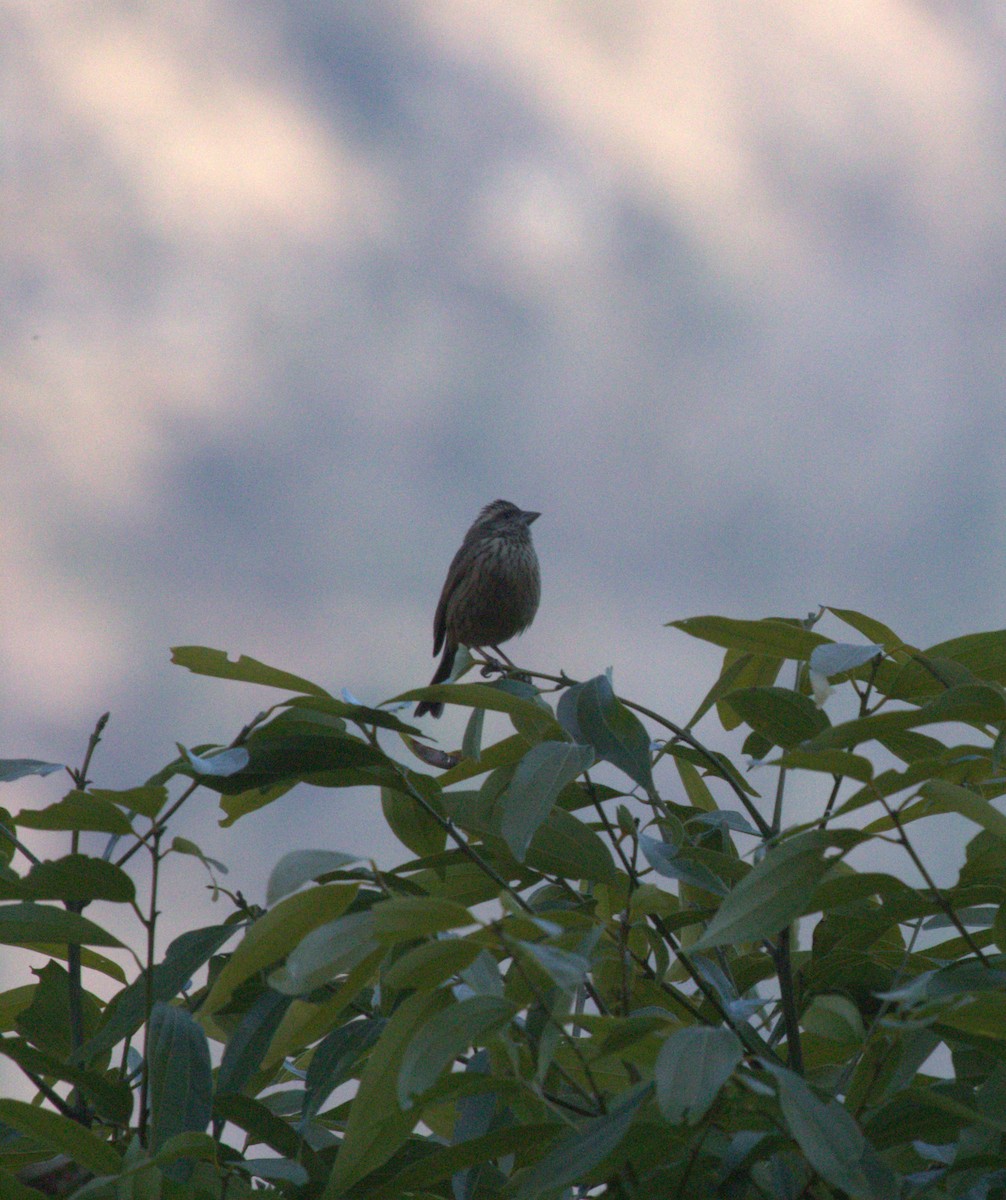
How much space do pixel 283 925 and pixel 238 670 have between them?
0.47 m

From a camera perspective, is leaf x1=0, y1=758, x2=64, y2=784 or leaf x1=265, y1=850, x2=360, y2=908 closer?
leaf x1=265, y1=850, x2=360, y2=908

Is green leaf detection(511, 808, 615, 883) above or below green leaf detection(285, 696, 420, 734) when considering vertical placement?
below

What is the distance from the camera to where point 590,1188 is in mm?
1569

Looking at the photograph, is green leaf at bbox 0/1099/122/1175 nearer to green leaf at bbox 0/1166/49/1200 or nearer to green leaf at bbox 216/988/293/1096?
green leaf at bbox 0/1166/49/1200

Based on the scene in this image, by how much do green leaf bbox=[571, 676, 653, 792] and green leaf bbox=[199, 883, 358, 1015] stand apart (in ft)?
1.76

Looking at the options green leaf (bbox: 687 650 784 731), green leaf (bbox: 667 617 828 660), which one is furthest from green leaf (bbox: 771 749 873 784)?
green leaf (bbox: 687 650 784 731)

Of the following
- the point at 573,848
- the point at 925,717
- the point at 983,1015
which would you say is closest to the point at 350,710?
the point at 573,848

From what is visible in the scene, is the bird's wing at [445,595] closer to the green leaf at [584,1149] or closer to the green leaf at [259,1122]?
the green leaf at [259,1122]

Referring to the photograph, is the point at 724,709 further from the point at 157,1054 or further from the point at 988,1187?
the point at 157,1054

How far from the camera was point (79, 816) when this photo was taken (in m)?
1.74

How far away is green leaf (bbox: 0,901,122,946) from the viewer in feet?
5.79

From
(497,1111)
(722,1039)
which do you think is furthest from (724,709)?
(722,1039)

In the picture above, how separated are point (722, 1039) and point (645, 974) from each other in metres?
0.63

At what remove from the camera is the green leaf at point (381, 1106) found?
4.57 feet
